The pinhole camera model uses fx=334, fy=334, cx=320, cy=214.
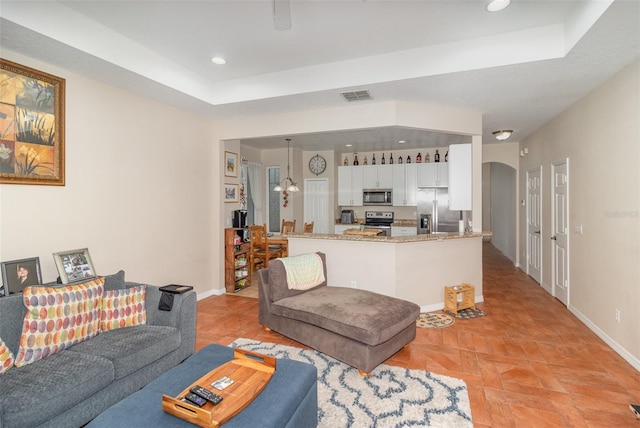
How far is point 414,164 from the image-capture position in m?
7.09

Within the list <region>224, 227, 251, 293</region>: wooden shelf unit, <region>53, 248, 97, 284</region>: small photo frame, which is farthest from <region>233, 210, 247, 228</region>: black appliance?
<region>53, 248, 97, 284</region>: small photo frame

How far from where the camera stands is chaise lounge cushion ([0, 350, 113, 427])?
165cm

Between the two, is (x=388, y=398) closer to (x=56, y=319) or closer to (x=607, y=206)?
(x=56, y=319)

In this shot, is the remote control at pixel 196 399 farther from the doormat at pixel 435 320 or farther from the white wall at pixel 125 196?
the doormat at pixel 435 320

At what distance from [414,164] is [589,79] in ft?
12.7

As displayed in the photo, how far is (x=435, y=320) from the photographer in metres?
3.91

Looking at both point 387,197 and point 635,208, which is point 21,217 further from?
point 387,197

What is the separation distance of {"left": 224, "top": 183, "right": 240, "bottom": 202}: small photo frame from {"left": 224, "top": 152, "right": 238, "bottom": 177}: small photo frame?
0.17m

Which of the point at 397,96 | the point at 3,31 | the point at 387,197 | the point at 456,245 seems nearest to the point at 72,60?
the point at 3,31

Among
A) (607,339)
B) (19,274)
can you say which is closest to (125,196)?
(19,274)

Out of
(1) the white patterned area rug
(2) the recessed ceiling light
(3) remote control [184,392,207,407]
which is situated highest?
(2) the recessed ceiling light

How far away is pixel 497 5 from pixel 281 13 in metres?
1.62

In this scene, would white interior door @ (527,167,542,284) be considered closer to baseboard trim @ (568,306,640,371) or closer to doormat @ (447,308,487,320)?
baseboard trim @ (568,306,640,371)

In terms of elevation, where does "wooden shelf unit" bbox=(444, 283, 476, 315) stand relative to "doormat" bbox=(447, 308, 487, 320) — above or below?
above
